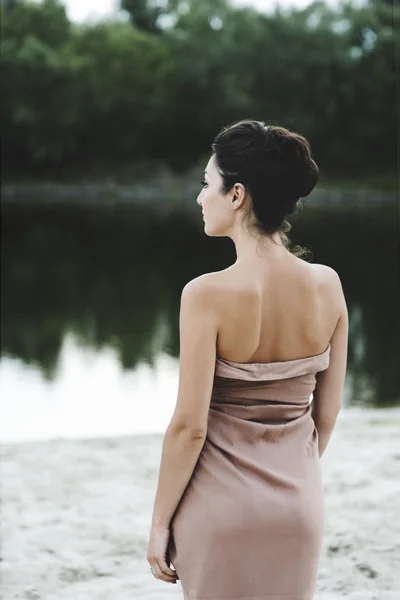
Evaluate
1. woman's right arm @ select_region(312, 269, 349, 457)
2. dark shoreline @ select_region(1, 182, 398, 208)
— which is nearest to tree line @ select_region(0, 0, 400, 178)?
dark shoreline @ select_region(1, 182, 398, 208)

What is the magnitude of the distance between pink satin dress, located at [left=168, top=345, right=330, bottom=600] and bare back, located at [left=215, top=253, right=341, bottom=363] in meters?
0.02

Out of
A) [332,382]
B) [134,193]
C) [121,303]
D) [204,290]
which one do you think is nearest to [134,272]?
[121,303]

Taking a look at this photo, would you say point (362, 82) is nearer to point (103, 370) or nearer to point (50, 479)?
point (103, 370)

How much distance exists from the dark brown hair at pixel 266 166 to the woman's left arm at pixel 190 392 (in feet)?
0.47

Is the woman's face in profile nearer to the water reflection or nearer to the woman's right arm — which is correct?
the woman's right arm

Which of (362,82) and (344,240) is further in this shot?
(344,240)

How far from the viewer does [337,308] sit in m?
1.49

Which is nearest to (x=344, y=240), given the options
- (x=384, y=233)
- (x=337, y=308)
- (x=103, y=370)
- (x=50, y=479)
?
(x=384, y=233)

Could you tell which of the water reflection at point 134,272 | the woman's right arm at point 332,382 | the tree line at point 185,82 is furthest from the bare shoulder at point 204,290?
the tree line at point 185,82

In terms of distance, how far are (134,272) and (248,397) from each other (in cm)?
1317

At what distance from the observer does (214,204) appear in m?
1.41

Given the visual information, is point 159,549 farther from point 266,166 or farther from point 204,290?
point 266,166

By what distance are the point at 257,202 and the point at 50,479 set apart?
9.19ft

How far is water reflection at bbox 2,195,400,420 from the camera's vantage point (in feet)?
36.7
